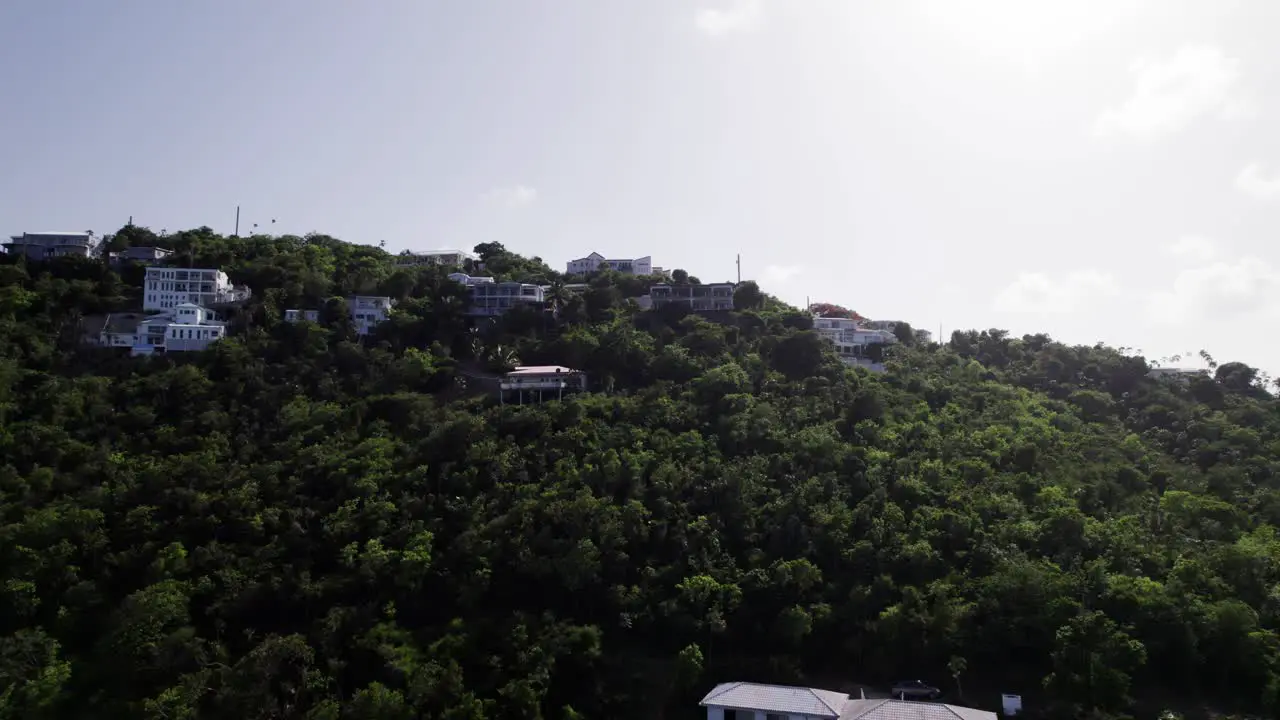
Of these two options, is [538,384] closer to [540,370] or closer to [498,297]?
[540,370]

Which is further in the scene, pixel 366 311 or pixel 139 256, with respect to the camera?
pixel 139 256

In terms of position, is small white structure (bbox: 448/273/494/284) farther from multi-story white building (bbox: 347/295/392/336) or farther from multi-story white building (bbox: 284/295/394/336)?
multi-story white building (bbox: 347/295/392/336)

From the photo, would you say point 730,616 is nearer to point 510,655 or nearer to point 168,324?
point 510,655

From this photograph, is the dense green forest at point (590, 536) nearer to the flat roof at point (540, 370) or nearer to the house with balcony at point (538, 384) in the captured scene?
the house with balcony at point (538, 384)

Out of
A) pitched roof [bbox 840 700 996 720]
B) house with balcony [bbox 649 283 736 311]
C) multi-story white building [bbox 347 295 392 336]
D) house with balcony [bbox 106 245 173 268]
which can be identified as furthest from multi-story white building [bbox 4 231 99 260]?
pitched roof [bbox 840 700 996 720]

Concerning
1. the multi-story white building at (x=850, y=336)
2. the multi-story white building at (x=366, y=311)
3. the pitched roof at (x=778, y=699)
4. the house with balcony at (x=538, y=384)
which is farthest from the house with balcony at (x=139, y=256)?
the pitched roof at (x=778, y=699)

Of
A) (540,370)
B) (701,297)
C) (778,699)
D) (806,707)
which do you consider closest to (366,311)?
(540,370)
